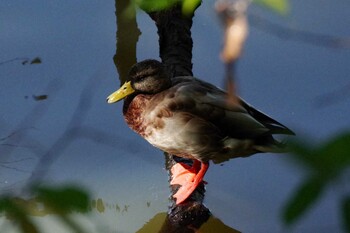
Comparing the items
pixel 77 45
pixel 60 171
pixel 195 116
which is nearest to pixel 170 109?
pixel 195 116

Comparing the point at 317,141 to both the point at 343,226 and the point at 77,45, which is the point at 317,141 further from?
the point at 77,45

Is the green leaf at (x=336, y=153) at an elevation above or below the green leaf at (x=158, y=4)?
above

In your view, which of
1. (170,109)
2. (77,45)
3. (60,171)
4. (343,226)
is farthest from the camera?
(77,45)

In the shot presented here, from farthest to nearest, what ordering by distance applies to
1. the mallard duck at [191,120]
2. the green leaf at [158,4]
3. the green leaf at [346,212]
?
the mallard duck at [191,120] < the green leaf at [158,4] < the green leaf at [346,212]

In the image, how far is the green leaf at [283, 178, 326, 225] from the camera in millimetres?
676

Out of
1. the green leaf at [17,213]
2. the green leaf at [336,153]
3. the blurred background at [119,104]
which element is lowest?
the blurred background at [119,104]

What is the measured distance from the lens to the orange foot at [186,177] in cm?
262

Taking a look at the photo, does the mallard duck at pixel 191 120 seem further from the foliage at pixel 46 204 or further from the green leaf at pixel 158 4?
the foliage at pixel 46 204

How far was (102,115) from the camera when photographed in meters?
3.43

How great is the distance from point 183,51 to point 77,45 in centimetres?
81

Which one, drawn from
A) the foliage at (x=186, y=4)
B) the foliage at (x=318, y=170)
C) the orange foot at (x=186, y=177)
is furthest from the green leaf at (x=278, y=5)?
the orange foot at (x=186, y=177)

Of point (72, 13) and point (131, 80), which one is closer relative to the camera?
point (131, 80)

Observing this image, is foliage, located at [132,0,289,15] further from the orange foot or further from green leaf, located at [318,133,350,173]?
the orange foot

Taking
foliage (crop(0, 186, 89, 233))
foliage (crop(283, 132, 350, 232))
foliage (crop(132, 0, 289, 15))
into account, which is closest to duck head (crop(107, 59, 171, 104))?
foliage (crop(132, 0, 289, 15))
